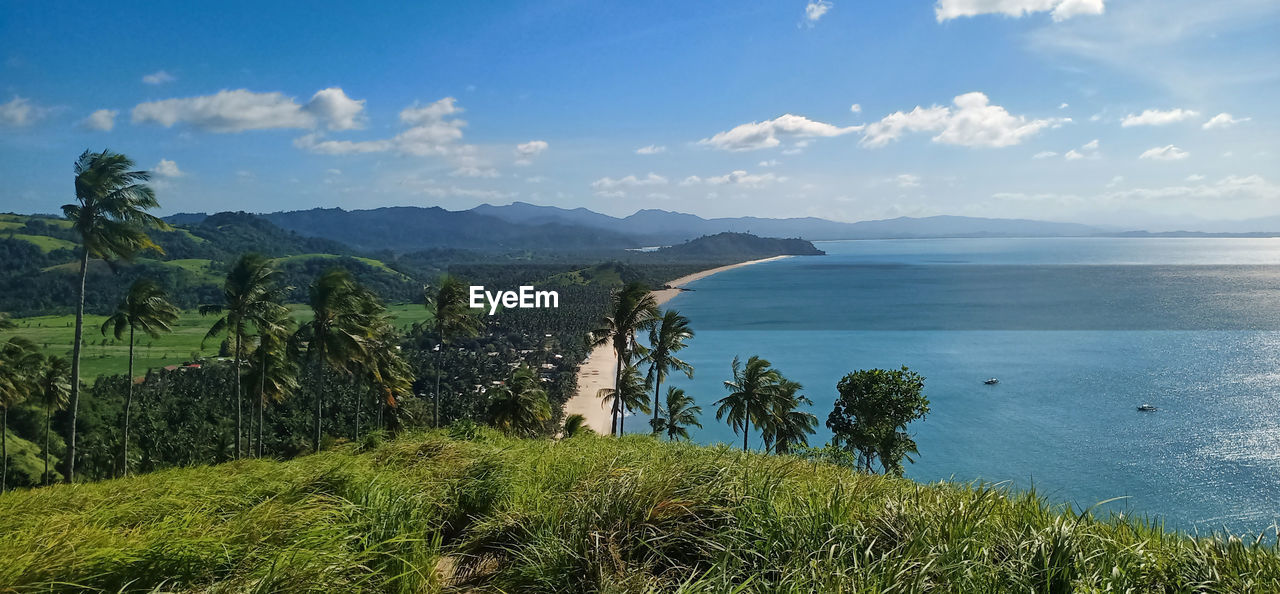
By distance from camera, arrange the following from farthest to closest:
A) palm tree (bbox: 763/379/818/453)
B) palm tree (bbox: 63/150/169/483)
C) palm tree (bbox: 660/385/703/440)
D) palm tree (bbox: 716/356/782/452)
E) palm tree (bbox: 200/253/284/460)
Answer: palm tree (bbox: 660/385/703/440)
palm tree (bbox: 763/379/818/453)
palm tree (bbox: 716/356/782/452)
palm tree (bbox: 200/253/284/460)
palm tree (bbox: 63/150/169/483)

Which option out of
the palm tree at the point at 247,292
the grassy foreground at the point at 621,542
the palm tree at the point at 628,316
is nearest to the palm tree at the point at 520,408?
the palm tree at the point at 628,316

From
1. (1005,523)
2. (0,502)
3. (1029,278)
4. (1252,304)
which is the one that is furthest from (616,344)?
(1029,278)

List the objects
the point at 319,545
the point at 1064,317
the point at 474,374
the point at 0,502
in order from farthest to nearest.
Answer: the point at 1064,317, the point at 474,374, the point at 0,502, the point at 319,545

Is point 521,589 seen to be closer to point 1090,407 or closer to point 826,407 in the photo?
point 826,407

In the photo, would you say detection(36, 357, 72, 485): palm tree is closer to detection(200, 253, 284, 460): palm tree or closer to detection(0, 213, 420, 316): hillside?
detection(200, 253, 284, 460): palm tree

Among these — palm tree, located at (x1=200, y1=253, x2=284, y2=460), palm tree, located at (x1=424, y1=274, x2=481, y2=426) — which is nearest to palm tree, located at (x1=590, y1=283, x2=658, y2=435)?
palm tree, located at (x1=424, y1=274, x2=481, y2=426)

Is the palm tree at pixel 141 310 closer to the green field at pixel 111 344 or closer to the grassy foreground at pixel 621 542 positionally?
the grassy foreground at pixel 621 542
